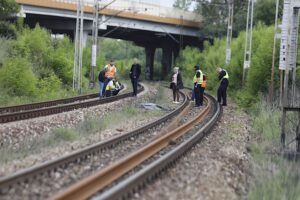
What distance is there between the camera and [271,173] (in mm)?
9984

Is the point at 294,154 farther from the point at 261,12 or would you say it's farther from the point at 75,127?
the point at 261,12

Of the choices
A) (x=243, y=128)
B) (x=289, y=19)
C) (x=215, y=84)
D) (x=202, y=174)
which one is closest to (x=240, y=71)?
(x=215, y=84)

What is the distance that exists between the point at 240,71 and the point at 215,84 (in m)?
5.68

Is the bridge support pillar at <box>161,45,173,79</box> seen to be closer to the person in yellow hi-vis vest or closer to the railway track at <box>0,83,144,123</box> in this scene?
the person in yellow hi-vis vest

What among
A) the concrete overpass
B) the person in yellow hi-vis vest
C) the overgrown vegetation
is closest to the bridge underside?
the concrete overpass

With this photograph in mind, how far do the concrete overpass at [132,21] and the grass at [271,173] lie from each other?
29.9 meters

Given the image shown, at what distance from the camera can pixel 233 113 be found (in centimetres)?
2217

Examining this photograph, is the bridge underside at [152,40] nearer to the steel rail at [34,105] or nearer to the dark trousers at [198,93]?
the steel rail at [34,105]

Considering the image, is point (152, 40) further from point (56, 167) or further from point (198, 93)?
point (56, 167)

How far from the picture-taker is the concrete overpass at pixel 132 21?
49.5 meters

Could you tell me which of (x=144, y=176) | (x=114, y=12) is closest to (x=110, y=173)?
(x=144, y=176)

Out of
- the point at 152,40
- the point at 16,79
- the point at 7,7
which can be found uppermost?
the point at 152,40

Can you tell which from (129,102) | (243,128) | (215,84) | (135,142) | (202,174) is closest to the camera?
(202,174)

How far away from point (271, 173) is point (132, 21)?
2047 inches
